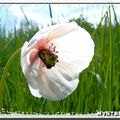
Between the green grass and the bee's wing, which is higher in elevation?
the bee's wing

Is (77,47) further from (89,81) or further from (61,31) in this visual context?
(89,81)

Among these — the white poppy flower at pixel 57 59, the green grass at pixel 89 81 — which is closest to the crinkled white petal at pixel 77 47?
the white poppy flower at pixel 57 59

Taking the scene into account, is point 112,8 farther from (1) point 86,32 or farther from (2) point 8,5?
(2) point 8,5

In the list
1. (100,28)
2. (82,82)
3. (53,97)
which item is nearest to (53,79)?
(53,97)

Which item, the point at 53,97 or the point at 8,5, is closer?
the point at 53,97

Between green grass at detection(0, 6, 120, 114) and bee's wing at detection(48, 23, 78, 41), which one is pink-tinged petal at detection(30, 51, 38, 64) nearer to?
bee's wing at detection(48, 23, 78, 41)

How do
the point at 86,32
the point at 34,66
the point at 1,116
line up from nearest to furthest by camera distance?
the point at 34,66 → the point at 86,32 → the point at 1,116

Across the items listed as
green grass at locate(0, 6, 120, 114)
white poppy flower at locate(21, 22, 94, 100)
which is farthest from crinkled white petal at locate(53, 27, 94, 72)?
green grass at locate(0, 6, 120, 114)
